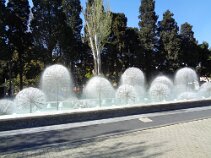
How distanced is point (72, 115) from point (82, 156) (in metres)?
3.78

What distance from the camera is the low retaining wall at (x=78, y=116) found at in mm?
8617

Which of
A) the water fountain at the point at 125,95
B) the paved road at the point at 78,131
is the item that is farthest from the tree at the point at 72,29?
the paved road at the point at 78,131

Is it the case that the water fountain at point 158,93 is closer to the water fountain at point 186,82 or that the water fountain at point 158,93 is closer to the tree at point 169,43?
the water fountain at point 186,82

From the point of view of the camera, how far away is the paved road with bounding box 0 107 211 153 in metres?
7.14

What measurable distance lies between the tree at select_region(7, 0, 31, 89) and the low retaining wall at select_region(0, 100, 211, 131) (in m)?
14.2

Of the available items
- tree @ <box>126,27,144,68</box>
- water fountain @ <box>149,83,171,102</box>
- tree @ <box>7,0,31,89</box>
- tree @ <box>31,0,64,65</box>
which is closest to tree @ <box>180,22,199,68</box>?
tree @ <box>126,27,144,68</box>

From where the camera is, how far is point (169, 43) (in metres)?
30.9

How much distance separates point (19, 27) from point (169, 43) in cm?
1562

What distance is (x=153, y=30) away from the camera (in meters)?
30.1

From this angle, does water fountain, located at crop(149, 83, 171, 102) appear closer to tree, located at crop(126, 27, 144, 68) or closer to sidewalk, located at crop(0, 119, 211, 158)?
sidewalk, located at crop(0, 119, 211, 158)

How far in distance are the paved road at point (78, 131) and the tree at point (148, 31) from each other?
18.8 m

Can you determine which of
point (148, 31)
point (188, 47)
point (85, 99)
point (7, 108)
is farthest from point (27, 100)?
point (188, 47)

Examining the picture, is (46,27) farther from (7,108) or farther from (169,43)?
(169,43)

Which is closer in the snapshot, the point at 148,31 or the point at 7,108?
the point at 7,108
